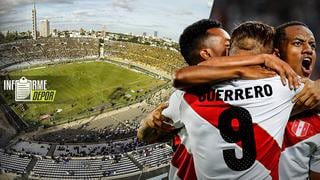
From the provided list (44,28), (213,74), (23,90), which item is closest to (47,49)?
(44,28)

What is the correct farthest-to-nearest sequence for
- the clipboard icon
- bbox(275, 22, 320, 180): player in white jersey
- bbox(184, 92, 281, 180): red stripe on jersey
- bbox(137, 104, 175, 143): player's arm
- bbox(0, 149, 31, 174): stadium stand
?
bbox(0, 149, 31, 174): stadium stand
the clipboard icon
bbox(137, 104, 175, 143): player's arm
bbox(275, 22, 320, 180): player in white jersey
bbox(184, 92, 281, 180): red stripe on jersey

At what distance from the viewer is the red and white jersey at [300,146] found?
2.94ft

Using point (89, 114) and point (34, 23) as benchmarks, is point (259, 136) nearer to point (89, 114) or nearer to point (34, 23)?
point (89, 114)

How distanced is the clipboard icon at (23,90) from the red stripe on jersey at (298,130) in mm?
1587

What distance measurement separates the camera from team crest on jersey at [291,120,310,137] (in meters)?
0.90

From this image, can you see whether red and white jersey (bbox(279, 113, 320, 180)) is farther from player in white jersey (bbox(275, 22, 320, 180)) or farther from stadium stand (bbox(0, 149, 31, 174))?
stadium stand (bbox(0, 149, 31, 174))

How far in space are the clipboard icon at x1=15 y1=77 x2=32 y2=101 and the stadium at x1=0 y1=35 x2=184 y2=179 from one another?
3 centimetres

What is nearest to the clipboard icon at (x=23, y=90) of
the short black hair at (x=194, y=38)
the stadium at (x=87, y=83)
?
the stadium at (x=87, y=83)

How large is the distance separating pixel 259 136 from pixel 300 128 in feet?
0.53

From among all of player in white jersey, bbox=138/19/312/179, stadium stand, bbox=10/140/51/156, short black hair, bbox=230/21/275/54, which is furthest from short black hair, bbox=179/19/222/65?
stadium stand, bbox=10/140/51/156

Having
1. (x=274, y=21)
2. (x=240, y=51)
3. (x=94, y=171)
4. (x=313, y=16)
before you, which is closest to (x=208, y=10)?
(x=274, y=21)

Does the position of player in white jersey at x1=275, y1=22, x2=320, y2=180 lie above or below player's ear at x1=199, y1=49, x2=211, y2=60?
below

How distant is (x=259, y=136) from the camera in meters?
0.79

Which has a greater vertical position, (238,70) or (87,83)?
(238,70)
